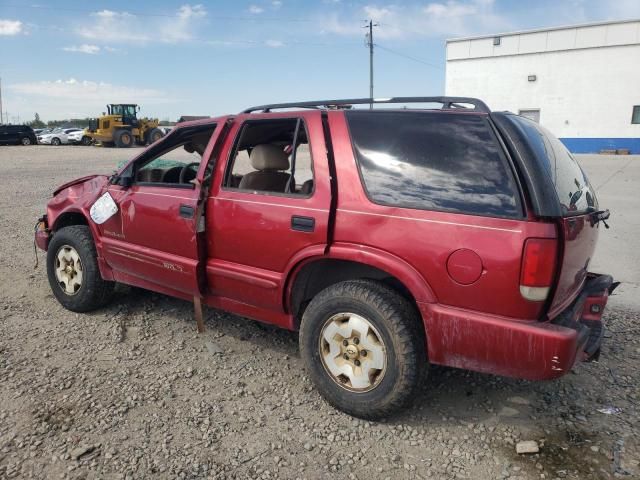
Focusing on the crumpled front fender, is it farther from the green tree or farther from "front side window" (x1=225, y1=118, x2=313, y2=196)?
the green tree

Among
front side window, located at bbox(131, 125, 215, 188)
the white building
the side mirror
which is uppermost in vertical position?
the white building

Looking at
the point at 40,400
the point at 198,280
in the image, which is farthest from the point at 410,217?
the point at 40,400

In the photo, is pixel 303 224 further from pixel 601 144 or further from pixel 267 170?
pixel 601 144

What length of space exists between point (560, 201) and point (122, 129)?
32.1 meters

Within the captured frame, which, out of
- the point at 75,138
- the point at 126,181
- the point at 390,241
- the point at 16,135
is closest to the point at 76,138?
the point at 75,138

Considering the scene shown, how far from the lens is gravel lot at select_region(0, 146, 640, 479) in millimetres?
2564

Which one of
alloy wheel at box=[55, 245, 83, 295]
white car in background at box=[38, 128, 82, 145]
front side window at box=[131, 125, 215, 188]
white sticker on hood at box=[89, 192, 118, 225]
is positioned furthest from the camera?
white car in background at box=[38, 128, 82, 145]

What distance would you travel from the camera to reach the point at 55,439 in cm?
273

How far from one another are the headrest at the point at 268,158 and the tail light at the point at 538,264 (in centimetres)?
188

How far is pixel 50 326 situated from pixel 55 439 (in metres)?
1.68

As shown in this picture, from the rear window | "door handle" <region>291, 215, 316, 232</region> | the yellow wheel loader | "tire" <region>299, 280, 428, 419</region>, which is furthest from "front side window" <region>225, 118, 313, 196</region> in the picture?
the yellow wheel loader

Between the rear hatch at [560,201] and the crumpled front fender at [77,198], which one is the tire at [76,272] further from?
the rear hatch at [560,201]

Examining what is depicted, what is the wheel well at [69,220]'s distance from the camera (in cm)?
455

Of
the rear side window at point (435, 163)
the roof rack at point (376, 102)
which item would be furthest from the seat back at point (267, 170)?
the rear side window at point (435, 163)
